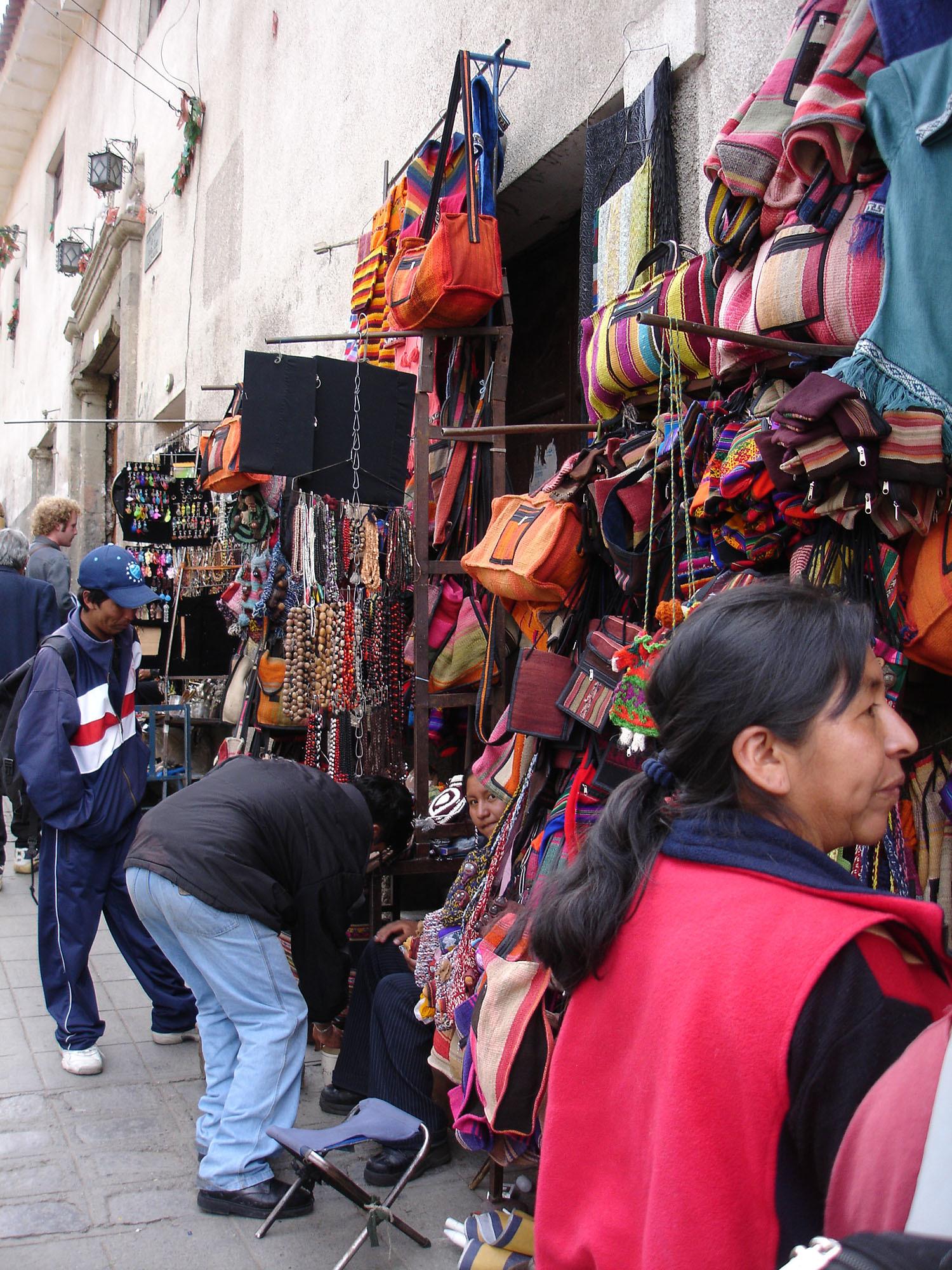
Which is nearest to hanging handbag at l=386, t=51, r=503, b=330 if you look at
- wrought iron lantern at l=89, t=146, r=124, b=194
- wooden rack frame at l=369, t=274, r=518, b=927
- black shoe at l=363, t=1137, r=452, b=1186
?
wooden rack frame at l=369, t=274, r=518, b=927

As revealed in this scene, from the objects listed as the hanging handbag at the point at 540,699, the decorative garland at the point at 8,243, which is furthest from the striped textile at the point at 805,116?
the decorative garland at the point at 8,243

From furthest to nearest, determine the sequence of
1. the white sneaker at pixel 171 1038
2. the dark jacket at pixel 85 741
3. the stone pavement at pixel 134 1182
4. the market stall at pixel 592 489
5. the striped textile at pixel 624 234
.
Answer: the white sneaker at pixel 171 1038 → the dark jacket at pixel 85 741 → the striped textile at pixel 624 234 → the stone pavement at pixel 134 1182 → the market stall at pixel 592 489

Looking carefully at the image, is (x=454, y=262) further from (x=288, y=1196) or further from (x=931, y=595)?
(x=288, y=1196)

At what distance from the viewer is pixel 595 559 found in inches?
117

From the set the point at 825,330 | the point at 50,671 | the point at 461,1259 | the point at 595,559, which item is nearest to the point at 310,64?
the point at 50,671

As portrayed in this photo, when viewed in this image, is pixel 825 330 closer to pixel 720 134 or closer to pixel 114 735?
pixel 720 134

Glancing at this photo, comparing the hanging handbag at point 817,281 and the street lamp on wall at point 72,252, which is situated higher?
the street lamp on wall at point 72,252

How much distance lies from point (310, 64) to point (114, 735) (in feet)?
15.4

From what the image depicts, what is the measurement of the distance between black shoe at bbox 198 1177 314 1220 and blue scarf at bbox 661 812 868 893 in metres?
2.36

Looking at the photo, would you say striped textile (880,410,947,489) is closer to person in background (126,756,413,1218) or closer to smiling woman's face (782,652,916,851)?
smiling woman's face (782,652,916,851)

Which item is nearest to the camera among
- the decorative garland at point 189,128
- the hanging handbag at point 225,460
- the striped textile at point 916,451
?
the striped textile at point 916,451

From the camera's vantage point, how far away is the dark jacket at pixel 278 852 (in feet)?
9.82

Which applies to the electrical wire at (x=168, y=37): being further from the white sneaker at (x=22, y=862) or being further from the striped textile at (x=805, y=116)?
the striped textile at (x=805, y=116)

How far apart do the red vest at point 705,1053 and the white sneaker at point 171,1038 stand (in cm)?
343
